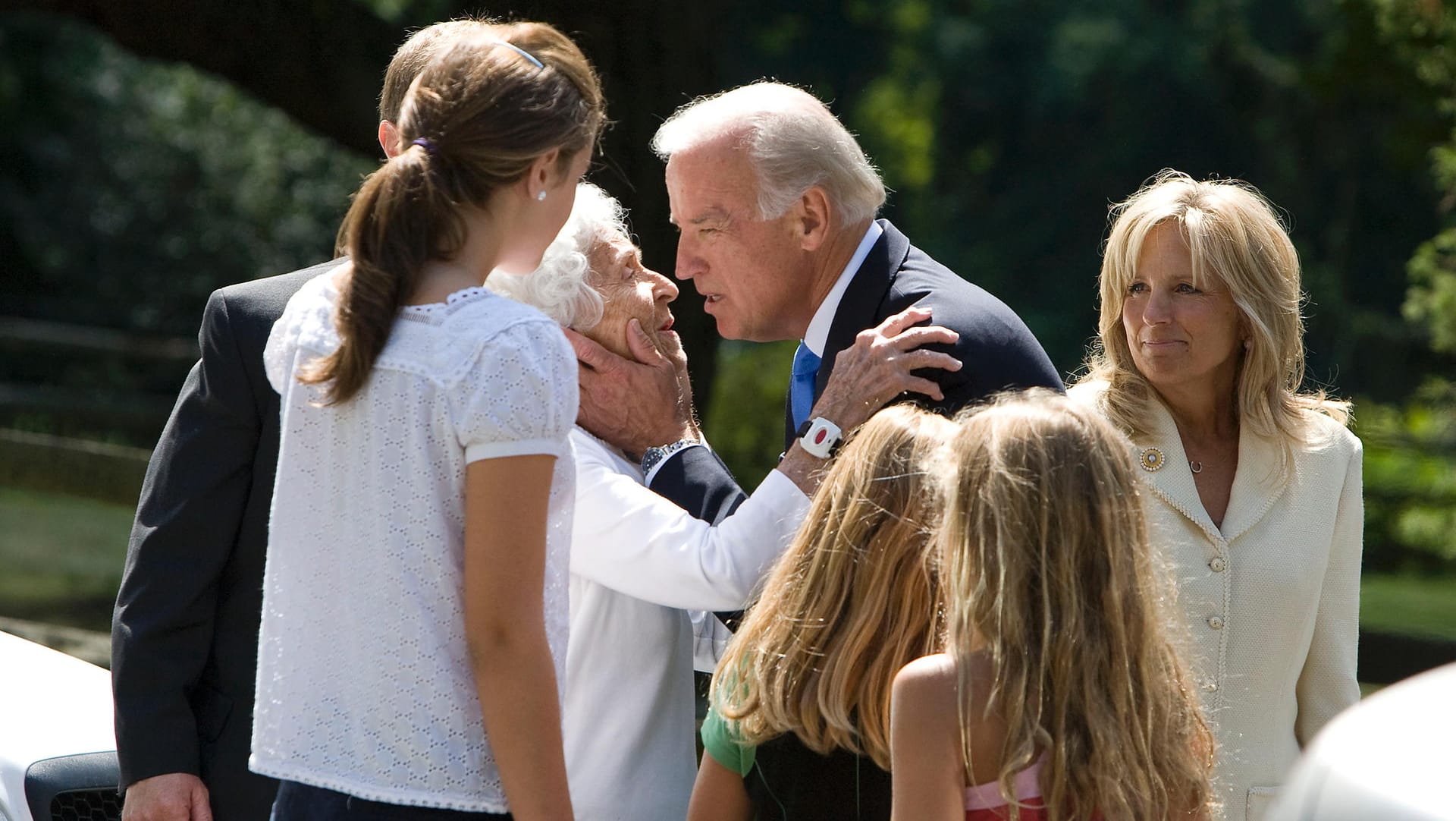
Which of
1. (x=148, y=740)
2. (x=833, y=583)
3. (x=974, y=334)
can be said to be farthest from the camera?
(x=974, y=334)

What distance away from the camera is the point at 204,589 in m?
2.34

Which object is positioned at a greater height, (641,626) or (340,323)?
(340,323)

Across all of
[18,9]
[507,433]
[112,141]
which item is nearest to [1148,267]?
[507,433]

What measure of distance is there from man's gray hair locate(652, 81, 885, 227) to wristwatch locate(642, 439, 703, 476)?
1.64ft

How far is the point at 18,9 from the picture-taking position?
703 cm

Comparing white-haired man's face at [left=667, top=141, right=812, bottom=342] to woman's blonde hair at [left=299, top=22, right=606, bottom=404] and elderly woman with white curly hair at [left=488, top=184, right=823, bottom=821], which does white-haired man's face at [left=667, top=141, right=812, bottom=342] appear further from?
woman's blonde hair at [left=299, top=22, right=606, bottom=404]

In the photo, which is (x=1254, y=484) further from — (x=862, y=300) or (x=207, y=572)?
(x=207, y=572)

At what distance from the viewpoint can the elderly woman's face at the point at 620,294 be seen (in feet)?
8.99

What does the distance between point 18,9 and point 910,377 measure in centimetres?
619

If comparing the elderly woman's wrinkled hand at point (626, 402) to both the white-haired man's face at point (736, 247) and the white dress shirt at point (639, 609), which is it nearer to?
the white dress shirt at point (639, 609)

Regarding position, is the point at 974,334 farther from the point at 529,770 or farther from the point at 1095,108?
the point at 1095,108

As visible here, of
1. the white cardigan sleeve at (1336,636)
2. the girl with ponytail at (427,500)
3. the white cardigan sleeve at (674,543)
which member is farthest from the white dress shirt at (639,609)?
the white cardigan sleeve at (1336,636)

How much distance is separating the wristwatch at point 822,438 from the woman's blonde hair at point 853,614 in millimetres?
276

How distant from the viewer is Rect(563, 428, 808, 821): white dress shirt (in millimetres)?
2367
